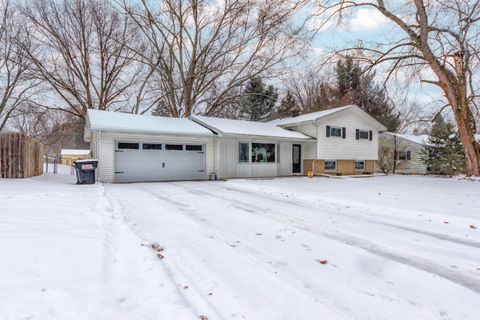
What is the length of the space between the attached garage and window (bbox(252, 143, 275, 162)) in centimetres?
233

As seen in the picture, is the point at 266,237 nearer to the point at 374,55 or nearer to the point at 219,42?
the point at 374,55

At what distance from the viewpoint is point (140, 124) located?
1265 centimetres

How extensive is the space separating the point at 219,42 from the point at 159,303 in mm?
21581

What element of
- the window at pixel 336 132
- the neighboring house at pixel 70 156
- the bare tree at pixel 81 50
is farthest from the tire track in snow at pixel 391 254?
the neighboring house at pixel 70 156

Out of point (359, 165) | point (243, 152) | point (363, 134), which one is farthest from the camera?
point (359, 165)

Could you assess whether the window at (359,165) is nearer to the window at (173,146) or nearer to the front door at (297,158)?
the front door at (297,158)

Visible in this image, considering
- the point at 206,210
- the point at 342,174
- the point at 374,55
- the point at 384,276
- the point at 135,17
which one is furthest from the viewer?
the point at 135,17

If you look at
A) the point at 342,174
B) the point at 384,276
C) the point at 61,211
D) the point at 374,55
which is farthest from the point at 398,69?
the point at 61,211

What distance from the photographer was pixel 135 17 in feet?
65.6

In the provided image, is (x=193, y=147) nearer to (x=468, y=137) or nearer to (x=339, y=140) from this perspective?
(x=339, y=140)

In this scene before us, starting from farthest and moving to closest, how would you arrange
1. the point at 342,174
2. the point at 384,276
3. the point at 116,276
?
the point at 342,174 < the point at 384,276 < the point at 116,276

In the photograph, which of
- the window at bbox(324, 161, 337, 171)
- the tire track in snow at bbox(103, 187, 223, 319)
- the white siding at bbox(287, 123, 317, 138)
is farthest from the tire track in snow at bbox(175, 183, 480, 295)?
the window at bbox(324, 161, 337, 171)

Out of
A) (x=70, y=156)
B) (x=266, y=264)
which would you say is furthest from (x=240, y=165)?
(x=70, y=156)

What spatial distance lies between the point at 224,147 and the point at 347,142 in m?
8.28
